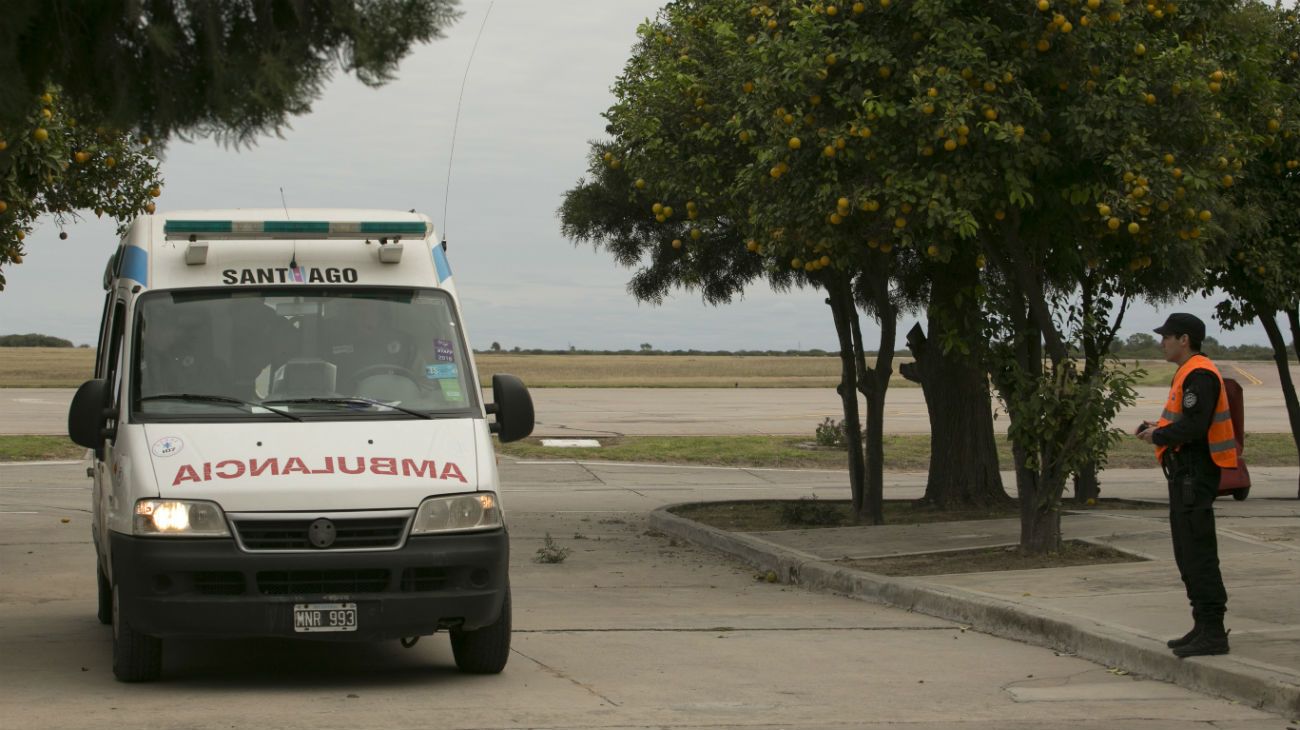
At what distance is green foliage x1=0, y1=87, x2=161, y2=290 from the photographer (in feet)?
35.6

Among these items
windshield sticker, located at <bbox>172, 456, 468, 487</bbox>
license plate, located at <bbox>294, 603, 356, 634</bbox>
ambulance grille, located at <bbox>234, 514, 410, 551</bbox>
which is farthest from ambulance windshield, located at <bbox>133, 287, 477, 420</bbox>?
license plate, located at <bbox>294, 603, 356, 634</bbox>

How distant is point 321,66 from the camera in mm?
6648

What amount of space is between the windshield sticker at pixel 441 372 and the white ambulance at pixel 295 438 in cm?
1

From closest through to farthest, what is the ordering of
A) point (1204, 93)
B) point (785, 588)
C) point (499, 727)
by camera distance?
point (499, 727), point (1204, 93), point (785, 588)

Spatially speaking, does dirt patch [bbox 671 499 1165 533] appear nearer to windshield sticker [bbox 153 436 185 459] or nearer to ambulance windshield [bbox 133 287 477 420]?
ambulance windshield [bbox 133 287 477 420]

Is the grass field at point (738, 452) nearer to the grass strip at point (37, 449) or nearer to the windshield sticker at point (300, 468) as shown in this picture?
the grass strip at point (37, 449)

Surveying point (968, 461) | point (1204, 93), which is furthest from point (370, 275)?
point (968, 461)

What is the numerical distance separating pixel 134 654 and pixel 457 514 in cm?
179

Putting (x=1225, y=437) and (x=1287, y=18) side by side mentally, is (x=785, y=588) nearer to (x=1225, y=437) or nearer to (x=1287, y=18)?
(x=1225, y=437)

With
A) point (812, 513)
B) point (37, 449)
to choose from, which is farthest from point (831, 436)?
point (37, 449)

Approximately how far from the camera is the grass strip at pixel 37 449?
2652 cm

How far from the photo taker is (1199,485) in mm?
8695

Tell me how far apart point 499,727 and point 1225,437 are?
4.17m

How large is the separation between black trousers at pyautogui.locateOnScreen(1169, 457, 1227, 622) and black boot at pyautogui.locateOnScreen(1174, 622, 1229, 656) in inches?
2.0
